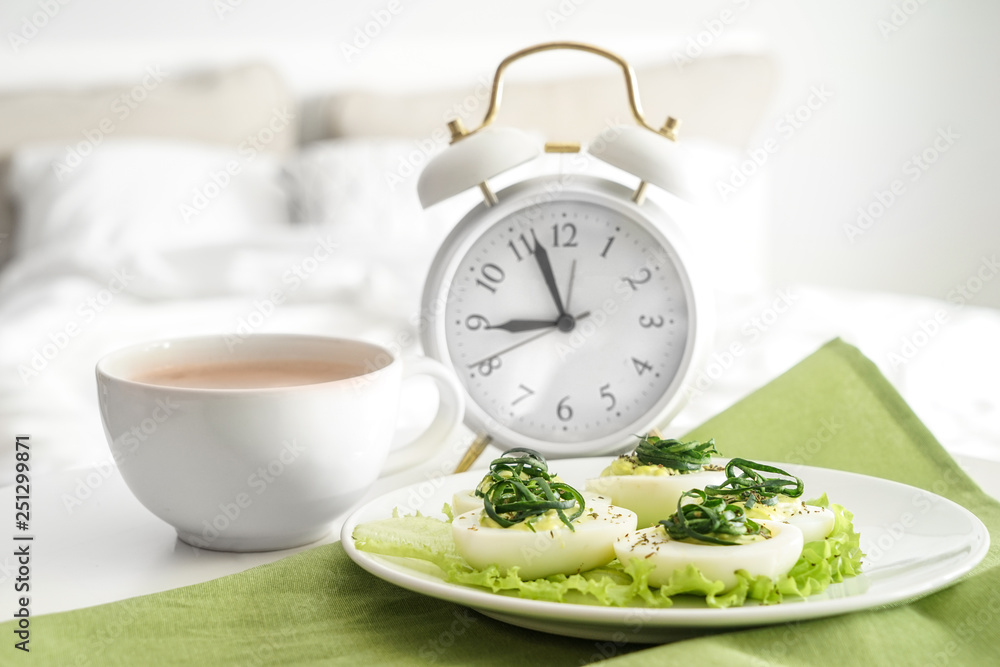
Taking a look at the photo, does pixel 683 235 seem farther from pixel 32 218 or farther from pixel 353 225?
pixel 32 218

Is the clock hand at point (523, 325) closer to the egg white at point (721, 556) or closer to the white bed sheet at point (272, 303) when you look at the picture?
the white bed sheet at point (272, 303)

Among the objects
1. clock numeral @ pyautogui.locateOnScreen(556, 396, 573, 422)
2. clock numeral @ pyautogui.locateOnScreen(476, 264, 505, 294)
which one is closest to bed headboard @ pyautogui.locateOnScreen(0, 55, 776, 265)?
clock numeral @ pyautogui.locateOnScreen(476, 264, 505, 294)

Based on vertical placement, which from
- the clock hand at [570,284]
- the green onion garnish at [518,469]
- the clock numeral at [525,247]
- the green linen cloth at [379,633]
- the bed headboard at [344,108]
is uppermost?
the bed headboard at [344,108]

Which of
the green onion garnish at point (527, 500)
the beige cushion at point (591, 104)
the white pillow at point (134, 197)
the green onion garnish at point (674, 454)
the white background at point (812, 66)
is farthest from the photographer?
the white background at point (812, 66)

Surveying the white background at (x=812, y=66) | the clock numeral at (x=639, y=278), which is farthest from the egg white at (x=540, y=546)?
the white background at (x=812, y=66)

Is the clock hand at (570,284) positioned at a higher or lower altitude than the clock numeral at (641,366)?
higher

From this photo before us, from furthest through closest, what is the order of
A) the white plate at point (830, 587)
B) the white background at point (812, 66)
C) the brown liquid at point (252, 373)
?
the white background at point (812, 66)
the brown liquid at point (252, 373)
the white plate at point (830, 587)

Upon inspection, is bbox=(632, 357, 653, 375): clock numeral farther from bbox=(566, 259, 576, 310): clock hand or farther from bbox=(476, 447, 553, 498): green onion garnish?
bbox=(476, 447, 553, 498): green onion garnish

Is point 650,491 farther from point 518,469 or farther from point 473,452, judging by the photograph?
point 473,452
